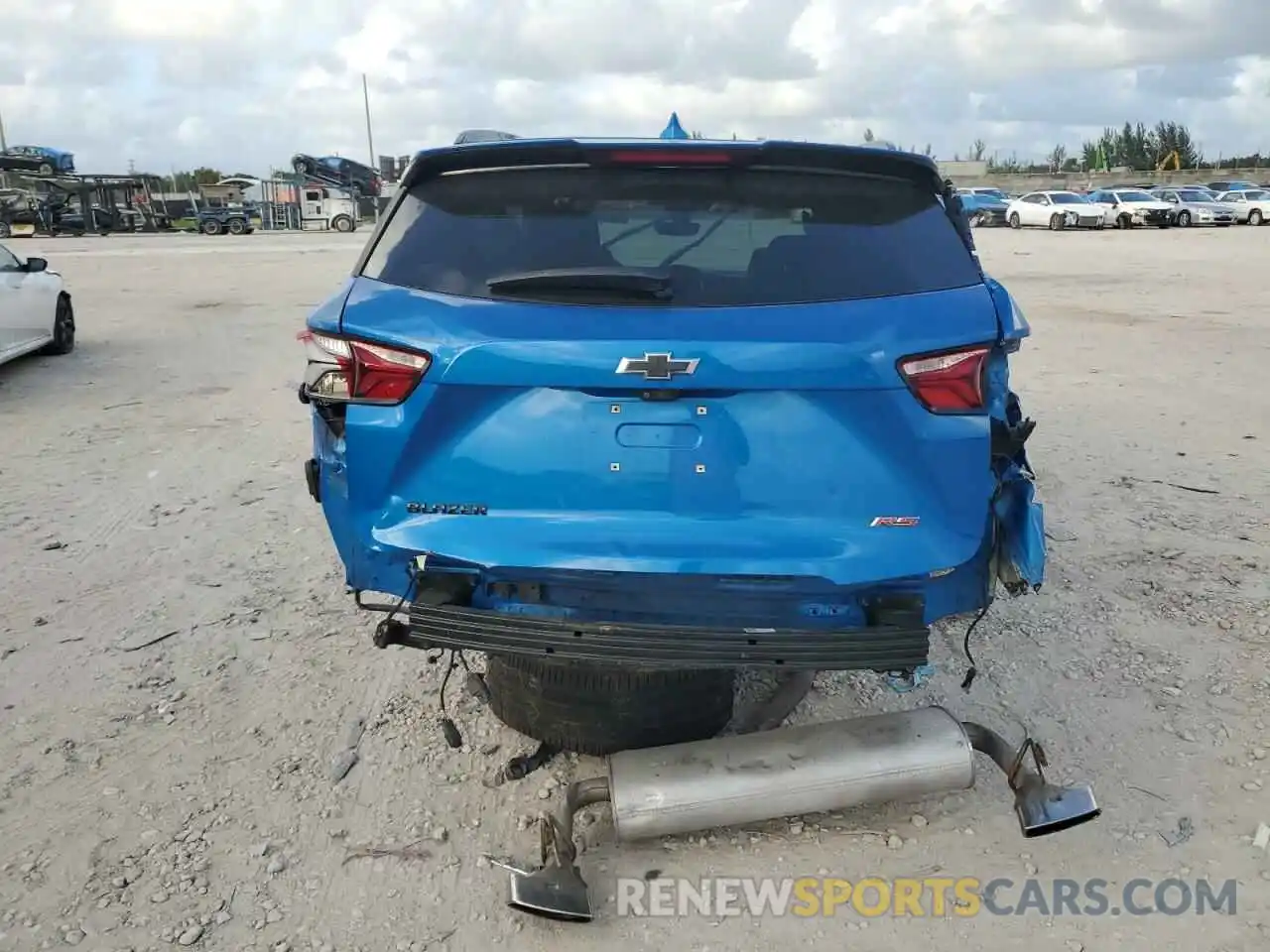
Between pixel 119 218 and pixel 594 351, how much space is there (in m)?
49.2

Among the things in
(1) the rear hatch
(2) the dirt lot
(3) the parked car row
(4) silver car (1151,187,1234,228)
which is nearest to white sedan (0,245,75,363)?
(2) the dirt lot

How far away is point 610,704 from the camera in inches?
125

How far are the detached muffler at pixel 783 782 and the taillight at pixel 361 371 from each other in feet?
4.21

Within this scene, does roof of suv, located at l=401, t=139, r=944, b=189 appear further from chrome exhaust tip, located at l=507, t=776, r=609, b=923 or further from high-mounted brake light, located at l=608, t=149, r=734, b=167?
chrome exhaust tip, located at l=507, t=776, r=609, b=923

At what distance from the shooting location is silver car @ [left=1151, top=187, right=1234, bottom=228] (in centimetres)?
3809

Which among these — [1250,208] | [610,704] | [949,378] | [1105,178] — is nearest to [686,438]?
[949,378]

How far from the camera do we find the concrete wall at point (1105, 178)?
65319 mm

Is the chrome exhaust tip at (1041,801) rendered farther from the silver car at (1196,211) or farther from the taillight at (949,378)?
the silver car at (1196,211)

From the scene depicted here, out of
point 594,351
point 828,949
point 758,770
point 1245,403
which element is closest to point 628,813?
point 758,770

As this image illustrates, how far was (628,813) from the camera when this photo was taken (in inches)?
113

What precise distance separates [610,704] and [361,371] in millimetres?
1280

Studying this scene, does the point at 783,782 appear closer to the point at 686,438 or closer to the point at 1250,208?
the point at 686,438

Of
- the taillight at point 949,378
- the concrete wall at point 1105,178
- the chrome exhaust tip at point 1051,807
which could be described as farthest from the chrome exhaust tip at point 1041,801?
the concrete wall at point 1105,178

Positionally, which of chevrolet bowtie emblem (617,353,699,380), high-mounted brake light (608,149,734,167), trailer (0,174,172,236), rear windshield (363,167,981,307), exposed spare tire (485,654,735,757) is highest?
trailer (0,174,172,236)
